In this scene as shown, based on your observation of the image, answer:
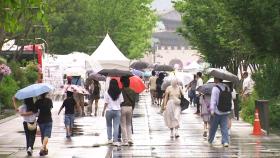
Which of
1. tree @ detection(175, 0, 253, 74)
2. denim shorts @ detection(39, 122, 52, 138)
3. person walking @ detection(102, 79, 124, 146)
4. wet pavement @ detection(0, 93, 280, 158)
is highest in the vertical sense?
tree @ detection(175, 0, 253, 74)

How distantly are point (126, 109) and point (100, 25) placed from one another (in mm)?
56736

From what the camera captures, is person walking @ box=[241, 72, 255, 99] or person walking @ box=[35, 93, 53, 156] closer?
person walking @ box=[35, 93, 53, 156]

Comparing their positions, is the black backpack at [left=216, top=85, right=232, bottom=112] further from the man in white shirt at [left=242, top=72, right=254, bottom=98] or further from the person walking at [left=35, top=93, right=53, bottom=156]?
the man in white shirt at [left=242, top=72, right=254, bottom=98]

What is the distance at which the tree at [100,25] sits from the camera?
218 ft

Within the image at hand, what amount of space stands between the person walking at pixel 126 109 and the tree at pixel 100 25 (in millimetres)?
39916

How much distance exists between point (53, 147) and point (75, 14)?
47891mm

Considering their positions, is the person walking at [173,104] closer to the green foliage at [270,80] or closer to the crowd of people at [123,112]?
the crowd of people at [123,112]

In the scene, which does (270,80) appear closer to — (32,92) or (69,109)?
(69,109)

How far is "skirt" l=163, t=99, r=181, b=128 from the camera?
2125cm

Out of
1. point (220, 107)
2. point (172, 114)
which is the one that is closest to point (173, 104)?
point (172, 114)

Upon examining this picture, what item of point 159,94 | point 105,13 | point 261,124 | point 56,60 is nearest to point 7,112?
point 159,94

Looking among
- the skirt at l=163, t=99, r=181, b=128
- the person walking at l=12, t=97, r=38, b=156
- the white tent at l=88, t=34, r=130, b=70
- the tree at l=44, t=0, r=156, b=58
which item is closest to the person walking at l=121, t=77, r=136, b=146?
the skirt at l=163, t=99, r=181, b=128

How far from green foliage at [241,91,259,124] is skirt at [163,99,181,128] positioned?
6388 mm

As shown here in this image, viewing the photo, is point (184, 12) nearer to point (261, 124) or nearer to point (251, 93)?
point (251, 93)
